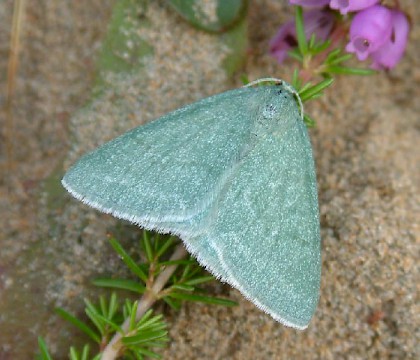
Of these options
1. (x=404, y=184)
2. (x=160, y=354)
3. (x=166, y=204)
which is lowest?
(x=160, y=354)

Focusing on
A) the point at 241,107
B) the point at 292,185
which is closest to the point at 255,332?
the point at 292,185

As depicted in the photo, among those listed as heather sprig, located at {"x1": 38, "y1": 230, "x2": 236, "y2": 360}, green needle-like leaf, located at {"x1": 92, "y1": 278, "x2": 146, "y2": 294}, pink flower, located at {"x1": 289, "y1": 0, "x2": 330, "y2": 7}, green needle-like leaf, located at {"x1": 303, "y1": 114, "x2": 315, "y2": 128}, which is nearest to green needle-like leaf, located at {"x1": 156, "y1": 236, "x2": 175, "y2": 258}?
heather sprig, located at {"x1": 38, "y1": 230, "x2": 236, "y2": 360}

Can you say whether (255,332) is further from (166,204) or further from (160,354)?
(166,204)

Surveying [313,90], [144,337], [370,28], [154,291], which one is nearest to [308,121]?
[313,90]

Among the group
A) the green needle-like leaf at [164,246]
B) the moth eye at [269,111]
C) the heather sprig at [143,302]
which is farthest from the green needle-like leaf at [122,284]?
the moth eye at [269,111]

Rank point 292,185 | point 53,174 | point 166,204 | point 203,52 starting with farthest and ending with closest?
point 203,52
point 53,174
point 292,185
point 166,204

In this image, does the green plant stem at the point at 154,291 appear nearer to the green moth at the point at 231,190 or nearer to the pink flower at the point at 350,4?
the green moth at the point at 231,190

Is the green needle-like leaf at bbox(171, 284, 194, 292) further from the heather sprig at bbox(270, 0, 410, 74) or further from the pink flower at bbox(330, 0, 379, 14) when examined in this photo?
the pink flower at bbox(330, 0, 379, 14)
